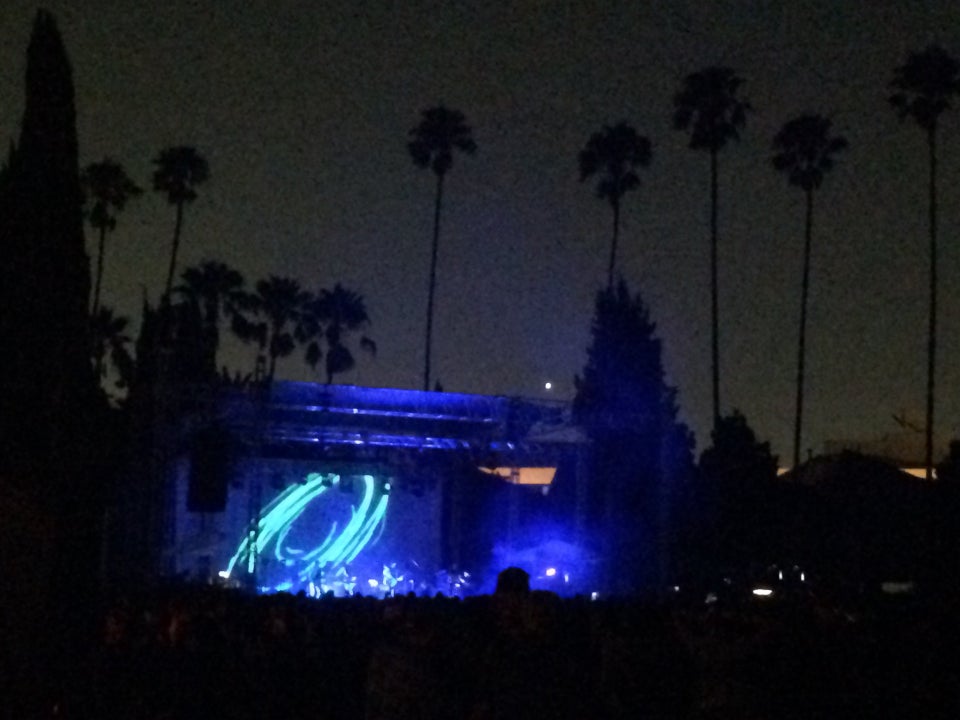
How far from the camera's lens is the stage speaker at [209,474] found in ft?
81.7

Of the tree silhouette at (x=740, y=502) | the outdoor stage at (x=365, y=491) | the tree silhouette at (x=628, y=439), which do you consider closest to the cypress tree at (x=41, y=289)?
the outdoor stage at (x=365, y=491)

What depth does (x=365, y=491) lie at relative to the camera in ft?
106

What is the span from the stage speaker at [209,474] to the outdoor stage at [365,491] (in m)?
0.02

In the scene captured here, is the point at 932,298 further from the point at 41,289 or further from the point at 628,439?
the point at 41,289

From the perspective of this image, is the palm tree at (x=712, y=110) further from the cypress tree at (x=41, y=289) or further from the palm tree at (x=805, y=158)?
the cypress tree at (x=41, y=289)

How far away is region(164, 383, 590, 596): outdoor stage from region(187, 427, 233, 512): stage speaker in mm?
24

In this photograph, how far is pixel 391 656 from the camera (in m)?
8.11

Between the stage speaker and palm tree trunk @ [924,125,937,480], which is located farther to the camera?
palm tree trunk @ [924,125,937,480]

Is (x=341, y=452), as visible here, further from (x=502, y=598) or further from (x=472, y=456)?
(x=502, y=598)

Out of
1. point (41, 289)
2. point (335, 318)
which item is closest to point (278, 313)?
point (335, 318)

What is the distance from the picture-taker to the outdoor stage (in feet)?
89.4

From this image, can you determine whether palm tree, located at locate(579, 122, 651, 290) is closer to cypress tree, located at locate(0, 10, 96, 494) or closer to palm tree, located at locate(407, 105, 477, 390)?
palm tree, located at locate(407, 105, 477, 390)

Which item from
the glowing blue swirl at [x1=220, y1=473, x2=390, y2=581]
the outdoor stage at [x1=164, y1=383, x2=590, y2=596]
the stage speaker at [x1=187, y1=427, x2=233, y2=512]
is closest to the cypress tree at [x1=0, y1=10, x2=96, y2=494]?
the stage speaker at [x1=187, y1=427, x2=233, y2=512]

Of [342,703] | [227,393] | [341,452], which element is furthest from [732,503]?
[342,703]
